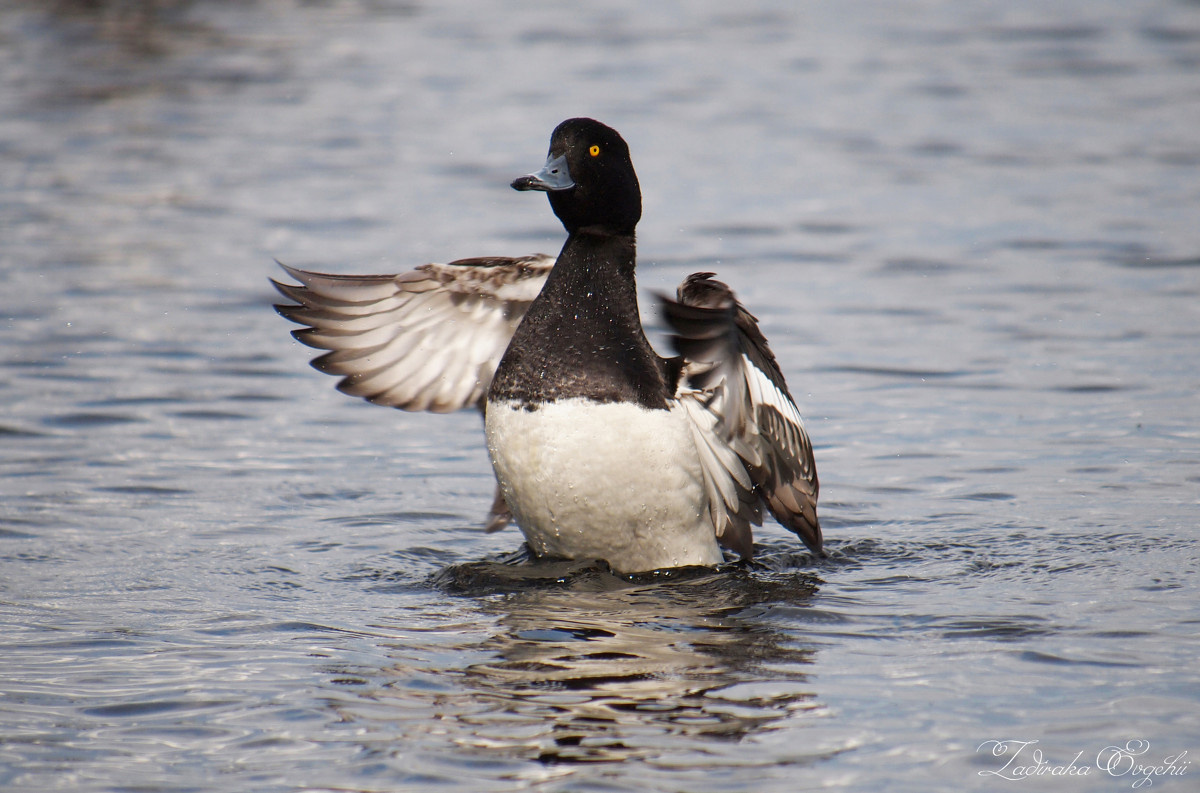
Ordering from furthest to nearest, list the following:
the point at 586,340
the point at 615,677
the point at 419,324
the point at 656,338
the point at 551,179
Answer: the point at 656,338, the point at 419,324, the point at 551,179, the point at 586,340, the point at 615,677

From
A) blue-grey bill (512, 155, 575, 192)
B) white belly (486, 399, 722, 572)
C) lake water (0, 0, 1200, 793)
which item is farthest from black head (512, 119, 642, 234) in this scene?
lake water (0, 0, 1200, 793)

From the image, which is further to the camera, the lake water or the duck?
the duck

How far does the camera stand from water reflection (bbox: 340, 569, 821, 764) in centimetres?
456

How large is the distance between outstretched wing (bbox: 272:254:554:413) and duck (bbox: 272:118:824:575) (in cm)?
2

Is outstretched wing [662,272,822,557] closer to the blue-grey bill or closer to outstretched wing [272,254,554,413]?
the blue-grey bill

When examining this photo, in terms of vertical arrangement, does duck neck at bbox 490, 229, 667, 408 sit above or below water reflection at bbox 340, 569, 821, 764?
above

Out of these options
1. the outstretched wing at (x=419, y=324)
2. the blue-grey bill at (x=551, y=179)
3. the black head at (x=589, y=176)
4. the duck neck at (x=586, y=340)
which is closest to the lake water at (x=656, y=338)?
the outstretched wing at (x=419, y=324)

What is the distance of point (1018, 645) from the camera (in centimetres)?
529

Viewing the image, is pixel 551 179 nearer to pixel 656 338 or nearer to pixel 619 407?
pixel 619 407

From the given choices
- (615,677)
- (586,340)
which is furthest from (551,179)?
(615,677)

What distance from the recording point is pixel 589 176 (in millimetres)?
6230

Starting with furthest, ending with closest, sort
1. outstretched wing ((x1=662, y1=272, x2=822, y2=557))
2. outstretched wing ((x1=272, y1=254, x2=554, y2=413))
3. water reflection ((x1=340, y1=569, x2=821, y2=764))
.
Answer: outstretched wing ((x1=272, y1=254, x2=554, y2=413)), outstretched wing ((x1=662, y1=272, x2=822, y2=557)), water reflection ((x1=340, y1=569, x2=821, y2=764))

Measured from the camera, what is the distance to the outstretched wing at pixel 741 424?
18.5 ft

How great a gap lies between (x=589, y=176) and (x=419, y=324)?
4.23 feet
